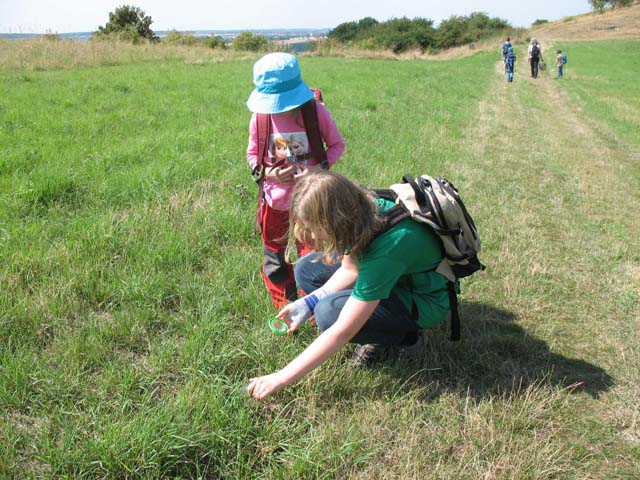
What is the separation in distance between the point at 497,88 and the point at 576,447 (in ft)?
→ 53.6

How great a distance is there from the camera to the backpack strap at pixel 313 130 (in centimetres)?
289

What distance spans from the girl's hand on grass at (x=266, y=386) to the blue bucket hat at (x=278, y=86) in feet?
4.83

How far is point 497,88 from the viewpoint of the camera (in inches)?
649

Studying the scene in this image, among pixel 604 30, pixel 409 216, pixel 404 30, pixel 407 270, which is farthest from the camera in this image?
pixel 404 30

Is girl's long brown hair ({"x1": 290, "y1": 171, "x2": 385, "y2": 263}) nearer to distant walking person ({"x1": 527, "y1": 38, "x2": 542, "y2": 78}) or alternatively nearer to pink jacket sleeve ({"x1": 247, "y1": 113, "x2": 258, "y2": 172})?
pink jacket sleeve ({"x1": 247, "y1": 113, "x2": 258, "y2": 172})

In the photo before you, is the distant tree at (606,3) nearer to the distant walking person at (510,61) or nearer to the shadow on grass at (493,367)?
the distant walking person at (510,61)

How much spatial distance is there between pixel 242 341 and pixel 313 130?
131cm

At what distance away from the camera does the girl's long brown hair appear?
6.50 feet

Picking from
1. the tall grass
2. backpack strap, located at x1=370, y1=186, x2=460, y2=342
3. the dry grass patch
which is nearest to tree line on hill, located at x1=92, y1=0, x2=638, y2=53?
the dry grass patch

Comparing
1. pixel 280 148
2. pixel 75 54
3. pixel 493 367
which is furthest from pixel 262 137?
pixel 75 54

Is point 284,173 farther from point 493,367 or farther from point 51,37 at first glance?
point 51,37

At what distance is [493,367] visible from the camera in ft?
8.68

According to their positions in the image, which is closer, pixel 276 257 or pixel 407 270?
pixel 407 270

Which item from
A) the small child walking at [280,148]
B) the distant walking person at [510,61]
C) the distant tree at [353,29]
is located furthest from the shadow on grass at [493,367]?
the distant tree at [353,29]
